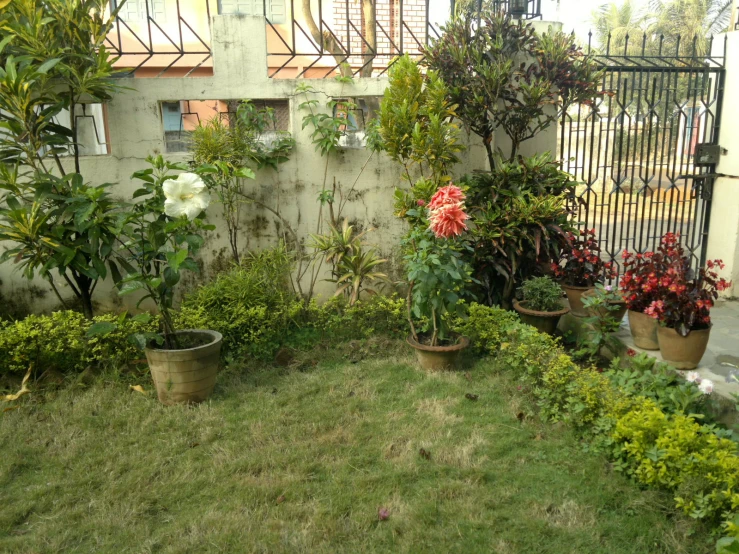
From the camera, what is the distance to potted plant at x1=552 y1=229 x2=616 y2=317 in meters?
4.92

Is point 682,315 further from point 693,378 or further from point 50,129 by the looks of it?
point 50,129

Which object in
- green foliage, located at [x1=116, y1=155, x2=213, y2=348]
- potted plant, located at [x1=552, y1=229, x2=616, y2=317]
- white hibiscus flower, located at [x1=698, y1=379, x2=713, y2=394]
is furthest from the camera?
potted plant, located at [x1=552, y1=229, x2=616, y2=317]

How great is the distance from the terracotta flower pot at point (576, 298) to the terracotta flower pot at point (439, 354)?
109cm

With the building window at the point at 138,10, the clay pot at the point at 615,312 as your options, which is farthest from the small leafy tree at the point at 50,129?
the building window at the point at 138,10

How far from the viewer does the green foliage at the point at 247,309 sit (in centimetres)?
457

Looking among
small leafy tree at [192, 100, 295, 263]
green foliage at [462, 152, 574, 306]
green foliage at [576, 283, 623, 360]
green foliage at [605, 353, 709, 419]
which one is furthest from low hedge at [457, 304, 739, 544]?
small leafy tree at [192, 100, 295, 263]

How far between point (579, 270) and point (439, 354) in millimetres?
1559

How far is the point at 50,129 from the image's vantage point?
14.3 ft

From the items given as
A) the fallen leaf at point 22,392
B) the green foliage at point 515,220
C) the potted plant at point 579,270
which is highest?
the green foliage at point 515,220

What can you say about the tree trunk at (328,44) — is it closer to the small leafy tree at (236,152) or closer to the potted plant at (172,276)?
the small leafy tree at (236,152)

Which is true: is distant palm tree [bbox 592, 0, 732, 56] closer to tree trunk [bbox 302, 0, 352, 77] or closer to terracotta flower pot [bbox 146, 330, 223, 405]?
tree trunk [bbox 302, 0, 352, 77]

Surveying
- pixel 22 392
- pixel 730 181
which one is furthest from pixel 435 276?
pixel 730 181

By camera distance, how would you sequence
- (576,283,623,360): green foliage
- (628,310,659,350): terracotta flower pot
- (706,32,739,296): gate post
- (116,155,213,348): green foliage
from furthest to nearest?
(706,32,739,296): gate post
(576,283,623,360): green foliage
(628,310,659,350): terracotta flower pot
(116,155,213,348): green foliage

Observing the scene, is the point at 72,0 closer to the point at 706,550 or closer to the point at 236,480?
the point at 236,480
